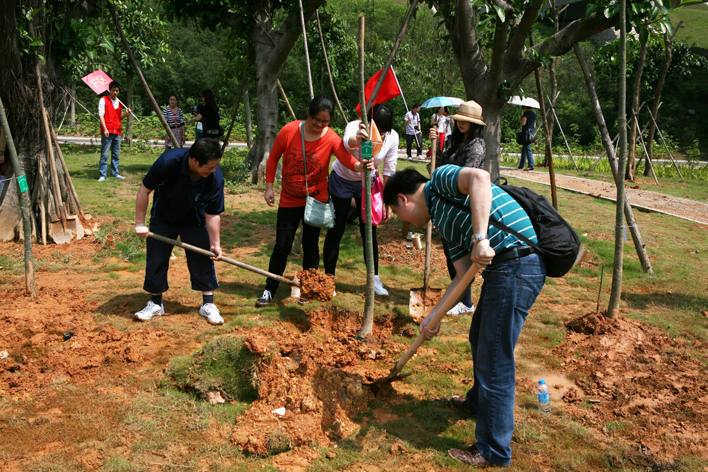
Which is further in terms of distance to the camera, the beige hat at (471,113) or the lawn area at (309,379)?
the beige hat at (471,113)

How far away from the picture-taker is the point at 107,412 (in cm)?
321

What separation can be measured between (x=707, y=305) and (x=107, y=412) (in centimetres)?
539

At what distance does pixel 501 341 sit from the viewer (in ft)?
9.12

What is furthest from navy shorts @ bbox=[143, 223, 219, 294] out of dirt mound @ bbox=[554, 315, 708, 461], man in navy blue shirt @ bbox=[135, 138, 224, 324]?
dirt mound @ bbox=[554, 315, 708, 461]

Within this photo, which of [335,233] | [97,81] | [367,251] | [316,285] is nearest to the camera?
[367,251]

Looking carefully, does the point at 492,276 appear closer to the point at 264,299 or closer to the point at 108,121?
the point at 264,299

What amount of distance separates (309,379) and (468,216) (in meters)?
1.56

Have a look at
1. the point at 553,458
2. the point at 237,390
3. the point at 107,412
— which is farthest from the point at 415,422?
the point at 107,412

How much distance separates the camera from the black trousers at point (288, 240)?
4.83 metres

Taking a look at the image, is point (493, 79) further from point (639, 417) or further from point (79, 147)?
point (79, 147)

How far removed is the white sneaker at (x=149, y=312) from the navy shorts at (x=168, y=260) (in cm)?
15

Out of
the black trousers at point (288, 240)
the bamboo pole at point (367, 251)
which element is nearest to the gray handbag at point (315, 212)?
the black trousers at point (288, 240)

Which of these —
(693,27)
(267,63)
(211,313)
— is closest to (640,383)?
(211,313)

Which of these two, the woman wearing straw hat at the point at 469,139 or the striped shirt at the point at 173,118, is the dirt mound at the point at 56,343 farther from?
the striped shirt at the point at 173,118
